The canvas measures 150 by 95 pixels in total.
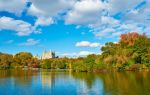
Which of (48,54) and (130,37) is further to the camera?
(48,54)

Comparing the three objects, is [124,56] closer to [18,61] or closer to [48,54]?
[18,61]

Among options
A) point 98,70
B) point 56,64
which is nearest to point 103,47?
point 98,70

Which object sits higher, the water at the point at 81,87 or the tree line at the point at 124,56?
the tree line at the point at 124,56

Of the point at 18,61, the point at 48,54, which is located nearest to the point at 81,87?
the point at 18,61

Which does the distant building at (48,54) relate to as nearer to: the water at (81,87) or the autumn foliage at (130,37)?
the autumn foliage at (130,37)

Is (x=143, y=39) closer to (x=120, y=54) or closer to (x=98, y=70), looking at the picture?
(x=120, y=54)

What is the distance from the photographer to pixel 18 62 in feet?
371

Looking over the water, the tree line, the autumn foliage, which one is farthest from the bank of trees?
the water

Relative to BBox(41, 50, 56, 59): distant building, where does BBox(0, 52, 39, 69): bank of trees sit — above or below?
below

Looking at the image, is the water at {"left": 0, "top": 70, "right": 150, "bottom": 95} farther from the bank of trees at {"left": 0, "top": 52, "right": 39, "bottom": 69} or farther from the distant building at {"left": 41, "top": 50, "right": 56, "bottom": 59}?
the distant building at {"left": 41, "top": 50, "right": 56, "bottom": 59}

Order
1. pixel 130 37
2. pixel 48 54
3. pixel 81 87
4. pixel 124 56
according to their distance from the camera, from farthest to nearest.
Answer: pixel 48 54 → pixel 130 37 → pixel 124 56 → pixel 81 87

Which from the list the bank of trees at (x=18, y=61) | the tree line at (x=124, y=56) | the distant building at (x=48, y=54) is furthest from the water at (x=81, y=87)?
the distant building at (x=48, y=54)

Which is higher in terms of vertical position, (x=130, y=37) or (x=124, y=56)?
(x=130, y=37)

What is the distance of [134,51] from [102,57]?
8.22 meters
